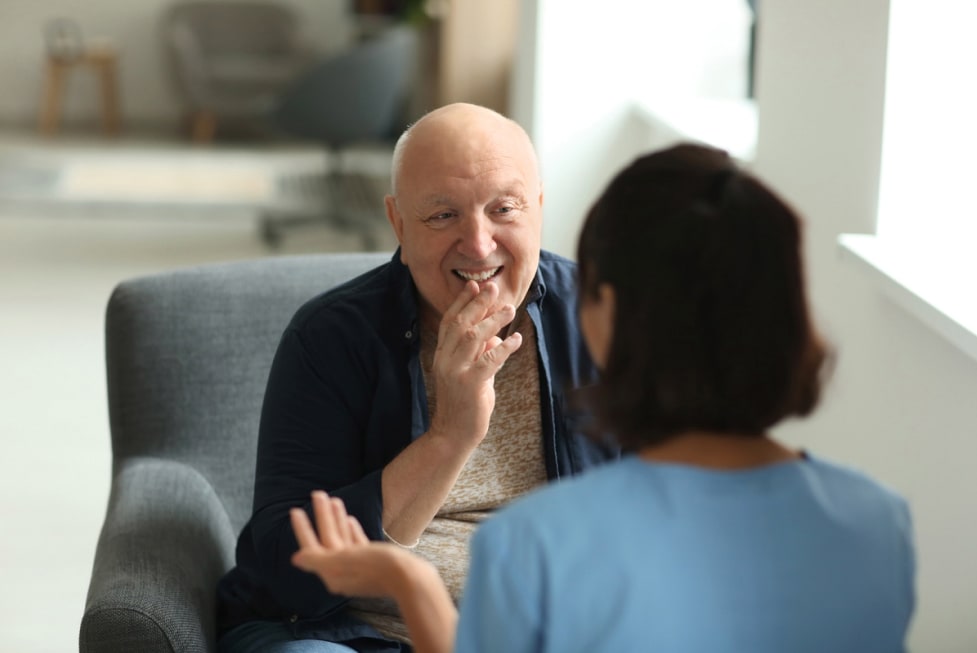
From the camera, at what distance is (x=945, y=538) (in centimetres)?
212

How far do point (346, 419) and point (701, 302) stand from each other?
79cm

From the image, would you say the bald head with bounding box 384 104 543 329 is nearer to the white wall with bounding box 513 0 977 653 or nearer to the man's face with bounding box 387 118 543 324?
the man's face with bounding box 387 118 543 324

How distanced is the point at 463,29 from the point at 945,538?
13.9 feet

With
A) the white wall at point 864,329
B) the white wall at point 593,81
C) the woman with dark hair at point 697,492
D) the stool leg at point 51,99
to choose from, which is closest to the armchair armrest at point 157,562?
the woman with dark hair at point 697,492

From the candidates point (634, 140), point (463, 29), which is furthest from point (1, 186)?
point (634, 140)

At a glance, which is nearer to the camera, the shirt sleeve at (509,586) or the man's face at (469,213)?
the shirt sleeve at (509,586)

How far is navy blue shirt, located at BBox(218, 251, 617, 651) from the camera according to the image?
1734 millimetres

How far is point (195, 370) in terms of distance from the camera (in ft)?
7.16

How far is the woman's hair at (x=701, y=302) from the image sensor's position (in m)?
1.10

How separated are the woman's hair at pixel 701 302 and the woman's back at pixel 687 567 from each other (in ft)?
0.17

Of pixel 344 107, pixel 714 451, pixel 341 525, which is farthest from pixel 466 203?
pixel 344 107

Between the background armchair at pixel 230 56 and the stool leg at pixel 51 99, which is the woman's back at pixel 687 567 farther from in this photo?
the stool leg at pixel 51 99

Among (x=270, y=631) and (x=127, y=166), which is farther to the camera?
(x=127, y=166)

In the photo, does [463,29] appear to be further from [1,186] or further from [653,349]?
[653,349]
